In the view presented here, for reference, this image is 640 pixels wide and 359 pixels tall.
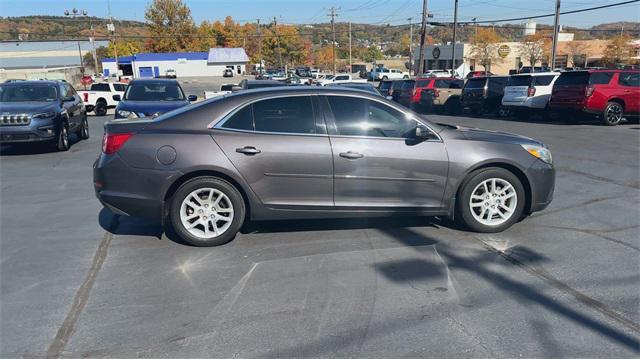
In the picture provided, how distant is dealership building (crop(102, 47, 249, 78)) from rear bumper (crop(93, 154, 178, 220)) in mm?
86371

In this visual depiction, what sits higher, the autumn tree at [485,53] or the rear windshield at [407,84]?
the autumn tree at [485,53]

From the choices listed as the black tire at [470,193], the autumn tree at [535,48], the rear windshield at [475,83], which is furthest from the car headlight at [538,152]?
the autumn tree at [535,48]

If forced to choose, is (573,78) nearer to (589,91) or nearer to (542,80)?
(589,91)

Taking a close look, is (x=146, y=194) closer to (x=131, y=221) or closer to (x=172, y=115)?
(x=172, y=115)

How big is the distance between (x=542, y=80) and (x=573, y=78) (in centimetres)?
192

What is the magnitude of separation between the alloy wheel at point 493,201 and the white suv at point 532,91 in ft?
46.1

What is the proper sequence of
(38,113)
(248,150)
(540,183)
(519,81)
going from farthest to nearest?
(519,81), (38,113), (540,183), (248,150)


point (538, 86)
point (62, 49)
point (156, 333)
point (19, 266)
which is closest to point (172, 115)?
point (19, 266)

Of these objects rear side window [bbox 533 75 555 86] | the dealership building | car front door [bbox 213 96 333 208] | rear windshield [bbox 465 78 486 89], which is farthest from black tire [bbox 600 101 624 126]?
the dealership building

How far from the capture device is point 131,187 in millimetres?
5160

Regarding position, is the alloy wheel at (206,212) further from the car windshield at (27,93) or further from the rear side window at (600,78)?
the rear side window at (600,78)

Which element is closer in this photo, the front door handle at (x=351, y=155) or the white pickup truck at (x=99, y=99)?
the front door handle at (x=351, y=155)

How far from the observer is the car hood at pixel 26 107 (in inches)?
427

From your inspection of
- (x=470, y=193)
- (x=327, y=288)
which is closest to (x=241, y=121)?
(x=327, y=288)
